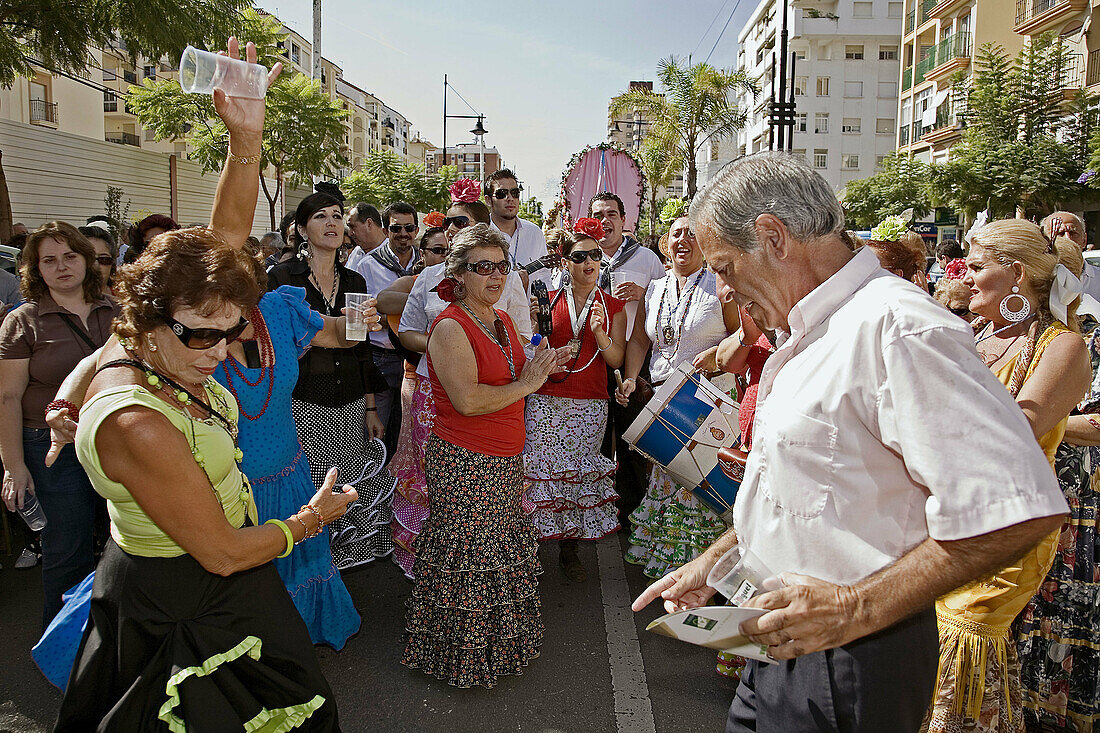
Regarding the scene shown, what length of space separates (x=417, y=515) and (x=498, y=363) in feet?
5.67

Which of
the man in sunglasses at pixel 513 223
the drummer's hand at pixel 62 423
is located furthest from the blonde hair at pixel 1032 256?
the man in sunglasses at pixel 513 223

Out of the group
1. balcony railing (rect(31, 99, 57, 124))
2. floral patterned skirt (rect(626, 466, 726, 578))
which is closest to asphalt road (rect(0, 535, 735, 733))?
floral patterned skirt (rect(626, 466, 726, 578))

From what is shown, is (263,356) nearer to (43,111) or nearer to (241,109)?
(241,109)

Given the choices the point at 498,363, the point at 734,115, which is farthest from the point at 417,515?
the point at 734,115

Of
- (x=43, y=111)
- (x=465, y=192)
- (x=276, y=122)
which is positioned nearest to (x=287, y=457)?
(x=465, y=192)

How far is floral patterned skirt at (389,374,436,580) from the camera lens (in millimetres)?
4629

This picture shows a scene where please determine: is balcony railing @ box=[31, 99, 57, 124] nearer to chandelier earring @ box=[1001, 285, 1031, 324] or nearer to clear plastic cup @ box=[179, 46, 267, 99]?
clear plastic cup @ box=[179, 46, 267, 99]

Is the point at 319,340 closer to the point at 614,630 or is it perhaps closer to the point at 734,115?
the point at 614,630

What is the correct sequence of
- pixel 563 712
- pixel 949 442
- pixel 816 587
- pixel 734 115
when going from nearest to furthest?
pixel 949 442 → pixel 816 587 → pixel 563 712 → pixel 734 115

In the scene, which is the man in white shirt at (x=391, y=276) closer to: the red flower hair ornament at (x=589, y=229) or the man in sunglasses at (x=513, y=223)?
the man in sunglasses at (x=513, y=223)

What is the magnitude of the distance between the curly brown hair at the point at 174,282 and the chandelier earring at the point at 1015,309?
271 cm

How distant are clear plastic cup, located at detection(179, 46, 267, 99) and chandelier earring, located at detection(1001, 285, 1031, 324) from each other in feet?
9.42

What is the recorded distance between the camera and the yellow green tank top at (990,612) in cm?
260

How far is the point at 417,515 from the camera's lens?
4.70 meters
